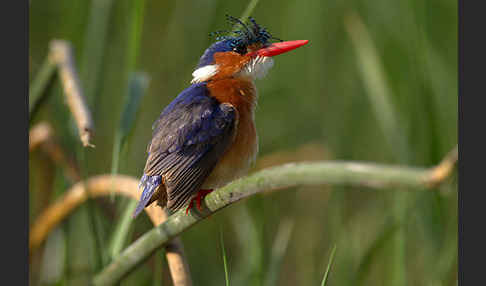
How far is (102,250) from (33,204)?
95 cm

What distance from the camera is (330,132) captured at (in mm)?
2547

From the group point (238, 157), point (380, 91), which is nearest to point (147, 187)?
point (238, 157)

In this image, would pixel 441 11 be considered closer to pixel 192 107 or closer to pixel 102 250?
pixel 192 107

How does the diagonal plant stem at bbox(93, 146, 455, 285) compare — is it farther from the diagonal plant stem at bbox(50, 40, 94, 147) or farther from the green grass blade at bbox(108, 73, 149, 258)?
the diagonal plant stem at bbox(50, 40, 94, 147)

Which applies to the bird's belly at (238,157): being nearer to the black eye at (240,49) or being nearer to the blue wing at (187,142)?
the blue wing at (187,142)

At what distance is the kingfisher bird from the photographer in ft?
4.00

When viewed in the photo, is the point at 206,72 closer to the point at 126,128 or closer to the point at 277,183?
the point at 126,128

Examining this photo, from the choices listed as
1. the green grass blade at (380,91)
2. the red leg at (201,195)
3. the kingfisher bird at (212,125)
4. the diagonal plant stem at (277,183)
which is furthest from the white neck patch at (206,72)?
the green grass blade at (380,91)

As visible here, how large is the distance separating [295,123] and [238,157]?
4.64 ft

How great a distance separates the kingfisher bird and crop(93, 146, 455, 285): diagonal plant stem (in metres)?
0.07

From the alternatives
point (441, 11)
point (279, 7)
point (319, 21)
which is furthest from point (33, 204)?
point (441, 11)

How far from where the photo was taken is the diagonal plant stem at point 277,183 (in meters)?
0.66

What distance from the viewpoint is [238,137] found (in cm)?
156

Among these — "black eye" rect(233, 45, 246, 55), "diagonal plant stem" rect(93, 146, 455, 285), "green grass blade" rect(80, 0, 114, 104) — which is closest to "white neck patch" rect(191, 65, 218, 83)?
"black eye" rect(233, 45, 246, 55)
